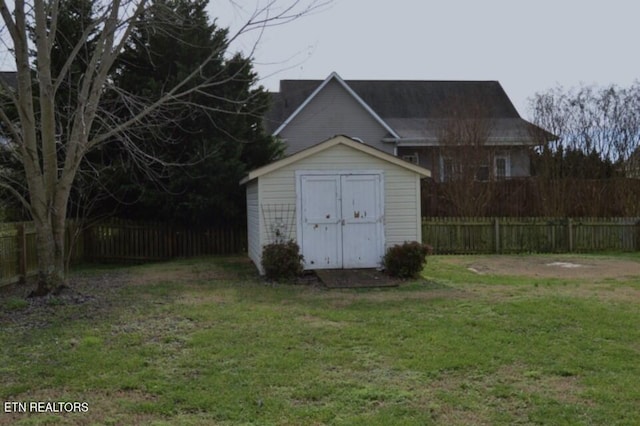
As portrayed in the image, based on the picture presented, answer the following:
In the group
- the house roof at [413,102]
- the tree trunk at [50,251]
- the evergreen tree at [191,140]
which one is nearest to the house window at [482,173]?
the house roof at [413,102]

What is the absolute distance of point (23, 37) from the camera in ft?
28.2

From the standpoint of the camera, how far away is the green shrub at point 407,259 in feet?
35.7

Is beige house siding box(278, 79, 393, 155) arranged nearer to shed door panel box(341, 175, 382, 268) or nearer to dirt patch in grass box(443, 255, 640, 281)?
dirt patch in grass box(443, 255, 640, 281)

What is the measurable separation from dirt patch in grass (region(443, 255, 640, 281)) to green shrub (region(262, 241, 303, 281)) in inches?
155

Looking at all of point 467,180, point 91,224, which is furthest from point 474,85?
point 91,224

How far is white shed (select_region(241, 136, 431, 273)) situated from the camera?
1147cm

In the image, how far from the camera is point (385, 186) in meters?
11.8

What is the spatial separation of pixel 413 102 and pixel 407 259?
1636 cm

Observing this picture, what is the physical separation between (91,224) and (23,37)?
8372 mm

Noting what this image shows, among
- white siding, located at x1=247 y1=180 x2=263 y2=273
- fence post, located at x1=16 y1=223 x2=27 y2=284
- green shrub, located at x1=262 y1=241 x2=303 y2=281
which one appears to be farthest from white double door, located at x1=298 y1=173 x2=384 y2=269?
fence post, located at x1=16 y1=223 x2=27 y2=284

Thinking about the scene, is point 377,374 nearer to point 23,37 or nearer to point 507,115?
point 23,37

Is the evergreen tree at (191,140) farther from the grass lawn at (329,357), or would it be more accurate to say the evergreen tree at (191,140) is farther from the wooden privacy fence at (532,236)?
the grass lawn at (329,357)

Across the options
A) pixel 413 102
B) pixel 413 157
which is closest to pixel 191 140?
pixel 413 157

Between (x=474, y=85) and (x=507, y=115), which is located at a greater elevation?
(x=474, y=85)
